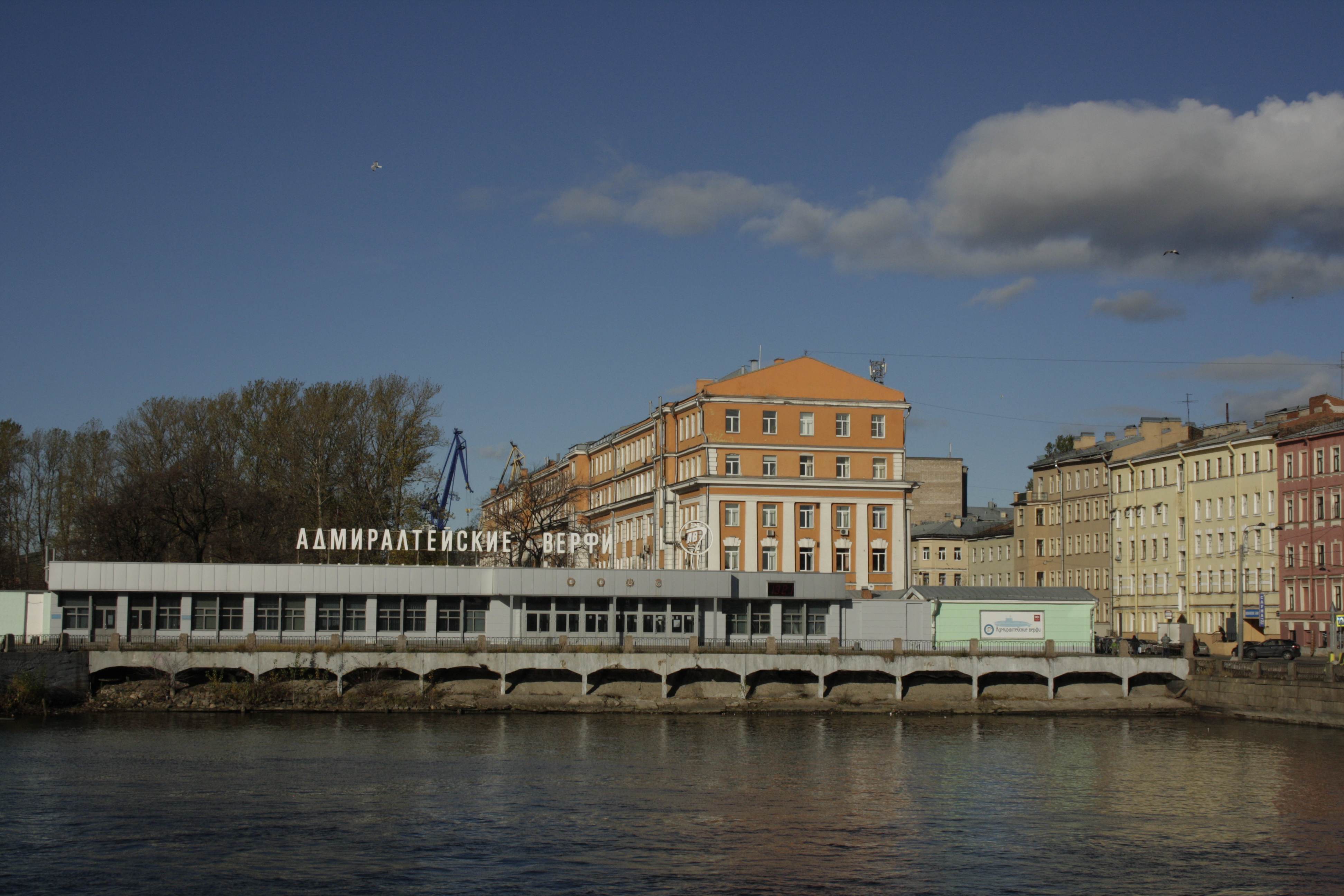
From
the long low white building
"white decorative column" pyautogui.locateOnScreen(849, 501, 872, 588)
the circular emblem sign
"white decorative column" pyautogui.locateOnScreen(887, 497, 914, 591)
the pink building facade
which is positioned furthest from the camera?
"white decorative column" pyautogui.locateOnScreen(887, 497, 914, 591)

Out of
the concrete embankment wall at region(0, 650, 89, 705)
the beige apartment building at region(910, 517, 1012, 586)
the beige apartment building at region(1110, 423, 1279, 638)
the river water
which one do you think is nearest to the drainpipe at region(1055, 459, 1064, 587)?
the beige apartment building at region(1110, 423, 1279, 638)

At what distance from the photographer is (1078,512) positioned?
143625 millimetres

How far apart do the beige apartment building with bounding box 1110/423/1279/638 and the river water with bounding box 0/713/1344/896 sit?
45.9m

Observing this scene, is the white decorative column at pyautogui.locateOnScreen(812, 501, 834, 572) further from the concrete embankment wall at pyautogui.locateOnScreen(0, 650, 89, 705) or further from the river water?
the concrete embankment wall at pyautogui.locateOnScreen(0, 650, 89, 705)

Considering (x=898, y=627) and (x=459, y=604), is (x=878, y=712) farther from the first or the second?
(x=459, y=604)

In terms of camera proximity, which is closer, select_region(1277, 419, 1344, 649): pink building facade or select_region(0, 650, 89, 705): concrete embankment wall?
select_region(0, 650, 89, 705): concrete embankment wall

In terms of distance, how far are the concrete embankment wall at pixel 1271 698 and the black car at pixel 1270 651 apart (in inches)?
596

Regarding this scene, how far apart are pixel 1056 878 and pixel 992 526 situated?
4895 inches

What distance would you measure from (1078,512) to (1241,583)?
43.5 m

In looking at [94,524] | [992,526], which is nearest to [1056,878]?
[94,524]

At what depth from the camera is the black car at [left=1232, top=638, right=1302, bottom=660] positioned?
324 ft

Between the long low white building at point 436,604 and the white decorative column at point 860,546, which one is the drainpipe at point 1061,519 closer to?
the white decorative column at point 860,546

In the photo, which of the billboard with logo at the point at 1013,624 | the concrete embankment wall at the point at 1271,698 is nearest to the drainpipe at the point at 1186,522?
the billboard with logo at the point at 1013,624

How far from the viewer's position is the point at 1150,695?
3346 inches
